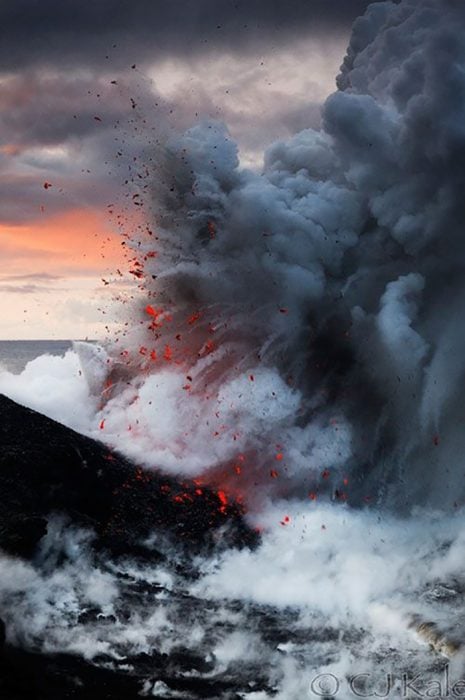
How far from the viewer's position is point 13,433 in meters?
40.2

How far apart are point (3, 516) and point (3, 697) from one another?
10.9 meters

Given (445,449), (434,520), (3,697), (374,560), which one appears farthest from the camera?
(445,449)

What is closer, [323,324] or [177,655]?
[177,655]

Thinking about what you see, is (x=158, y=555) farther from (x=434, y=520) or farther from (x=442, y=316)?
(x=442, y=316)

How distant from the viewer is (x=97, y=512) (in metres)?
37.8

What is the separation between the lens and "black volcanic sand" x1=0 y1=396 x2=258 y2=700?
26.9 meters

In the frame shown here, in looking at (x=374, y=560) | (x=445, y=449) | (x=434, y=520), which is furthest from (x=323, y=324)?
(x=374, y=560)

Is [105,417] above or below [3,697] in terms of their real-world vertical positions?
above

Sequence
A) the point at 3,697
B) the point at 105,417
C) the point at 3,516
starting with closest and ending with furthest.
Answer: the point at 3,697 < the point at 3,516 < the point at 105,417

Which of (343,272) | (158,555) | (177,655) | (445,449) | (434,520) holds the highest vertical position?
(343,272)

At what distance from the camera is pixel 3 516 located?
112 feet

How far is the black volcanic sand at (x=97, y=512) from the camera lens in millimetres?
26938

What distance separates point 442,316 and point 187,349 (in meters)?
21.1

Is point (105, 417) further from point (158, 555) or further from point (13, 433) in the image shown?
point (158, 555)
